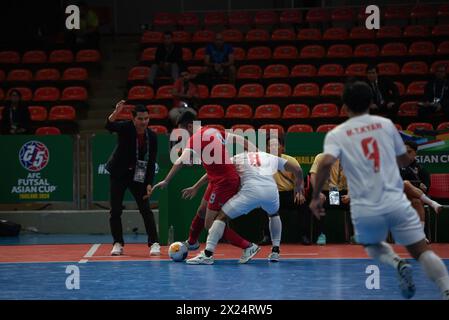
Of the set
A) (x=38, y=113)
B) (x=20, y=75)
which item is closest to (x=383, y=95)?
(x=38, y=113)

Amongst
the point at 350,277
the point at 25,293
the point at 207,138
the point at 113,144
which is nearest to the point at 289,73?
the point at 113,144

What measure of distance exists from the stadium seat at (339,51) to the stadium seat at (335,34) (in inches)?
20.7

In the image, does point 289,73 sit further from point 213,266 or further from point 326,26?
point 213,266

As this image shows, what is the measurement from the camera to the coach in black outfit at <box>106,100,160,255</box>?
12.0 meters

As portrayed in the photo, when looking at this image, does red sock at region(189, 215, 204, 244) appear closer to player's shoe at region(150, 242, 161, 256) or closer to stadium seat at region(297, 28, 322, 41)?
player's shoe at region(150, 242, 161, 256)

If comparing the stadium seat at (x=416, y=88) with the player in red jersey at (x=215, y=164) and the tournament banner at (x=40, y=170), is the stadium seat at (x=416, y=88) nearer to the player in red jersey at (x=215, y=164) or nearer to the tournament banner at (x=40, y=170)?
the tournament banner at (x=40, y=170)

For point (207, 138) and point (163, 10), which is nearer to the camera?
point (207, 138)

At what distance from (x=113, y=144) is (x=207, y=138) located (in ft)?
18.8

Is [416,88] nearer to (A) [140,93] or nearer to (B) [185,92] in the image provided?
(B) [185,92]

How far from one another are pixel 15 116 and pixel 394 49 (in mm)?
8756

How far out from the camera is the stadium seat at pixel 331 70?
741 inches

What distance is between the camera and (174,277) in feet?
30.6

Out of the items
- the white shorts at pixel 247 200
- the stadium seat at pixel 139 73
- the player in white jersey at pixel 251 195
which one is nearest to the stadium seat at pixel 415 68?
the stadium seat at pixel 139 73

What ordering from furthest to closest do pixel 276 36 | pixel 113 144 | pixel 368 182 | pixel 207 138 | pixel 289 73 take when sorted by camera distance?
pixel 276 36 → pixel 289 73 → pixel 113 144 → pixel 207 138 → pixel 368 182
